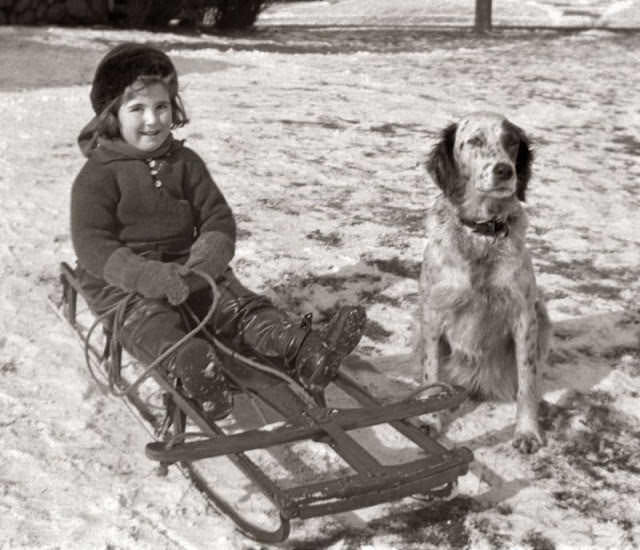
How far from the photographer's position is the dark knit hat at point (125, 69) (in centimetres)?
352

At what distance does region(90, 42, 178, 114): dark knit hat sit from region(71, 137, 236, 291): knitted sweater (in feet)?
0.68

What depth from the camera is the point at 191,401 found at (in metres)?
3.14

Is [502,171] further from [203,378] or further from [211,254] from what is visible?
[203,378]

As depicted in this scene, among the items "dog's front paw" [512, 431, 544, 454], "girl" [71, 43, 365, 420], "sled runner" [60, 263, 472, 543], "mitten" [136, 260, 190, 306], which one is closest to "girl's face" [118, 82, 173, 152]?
"girl" [71, 43, 365, 420]

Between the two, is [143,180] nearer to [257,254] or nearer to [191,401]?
[191,401]

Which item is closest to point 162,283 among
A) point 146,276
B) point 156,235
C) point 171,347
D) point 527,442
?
point 146,276

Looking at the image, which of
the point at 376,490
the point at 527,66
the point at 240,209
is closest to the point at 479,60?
the point at 527,66

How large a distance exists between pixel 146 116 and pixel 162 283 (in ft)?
2.26

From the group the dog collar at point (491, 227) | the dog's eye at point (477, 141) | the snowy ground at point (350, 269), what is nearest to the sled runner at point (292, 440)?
the snowy ground at point (350, 269)

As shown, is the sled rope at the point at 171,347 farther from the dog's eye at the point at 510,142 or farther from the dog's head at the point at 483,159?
the dog's eye at the point at 510,142

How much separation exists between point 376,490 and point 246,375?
99cm

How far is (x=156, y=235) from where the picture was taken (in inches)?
145

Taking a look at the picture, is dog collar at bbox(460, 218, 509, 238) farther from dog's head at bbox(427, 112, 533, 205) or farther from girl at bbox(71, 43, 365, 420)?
girl at bbox(71, 43, 365, 420)

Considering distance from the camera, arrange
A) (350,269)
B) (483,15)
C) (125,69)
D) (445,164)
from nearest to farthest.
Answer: (125,69) → (445,164) → (350,269) → (483,15)
